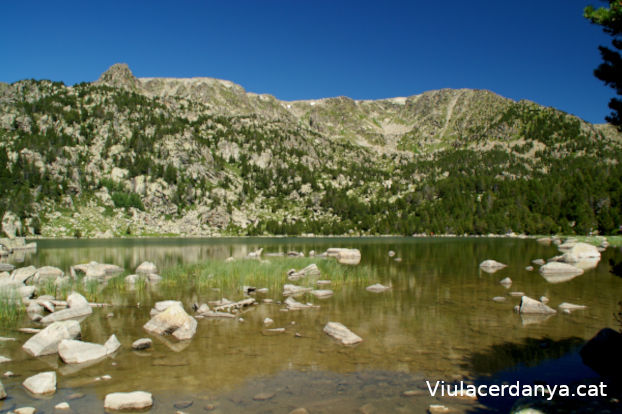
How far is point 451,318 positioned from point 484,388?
10021 mm

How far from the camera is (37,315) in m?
22.9

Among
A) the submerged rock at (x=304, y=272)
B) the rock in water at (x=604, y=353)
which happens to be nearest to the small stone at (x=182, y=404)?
the rock in water at (x=604, y=353)

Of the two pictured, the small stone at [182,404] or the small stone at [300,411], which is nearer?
the small stone at [300,411]

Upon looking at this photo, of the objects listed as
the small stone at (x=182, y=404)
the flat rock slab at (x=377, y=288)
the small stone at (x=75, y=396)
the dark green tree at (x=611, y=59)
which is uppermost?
the dark green tree at (x=611, y=59)

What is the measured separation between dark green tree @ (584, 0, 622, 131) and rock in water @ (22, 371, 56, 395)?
757 inches

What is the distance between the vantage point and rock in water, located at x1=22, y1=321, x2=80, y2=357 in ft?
52.7

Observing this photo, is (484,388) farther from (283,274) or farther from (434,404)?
(283,274)

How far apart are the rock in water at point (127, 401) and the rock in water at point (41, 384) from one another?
8.29 ft

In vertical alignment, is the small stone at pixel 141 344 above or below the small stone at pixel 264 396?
below

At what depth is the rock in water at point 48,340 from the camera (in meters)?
16.1

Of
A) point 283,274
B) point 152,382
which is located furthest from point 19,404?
point 283,274

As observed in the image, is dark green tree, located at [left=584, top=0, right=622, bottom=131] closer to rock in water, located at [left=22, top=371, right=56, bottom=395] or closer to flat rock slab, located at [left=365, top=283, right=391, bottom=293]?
rock in water, located at [left=22, top=371, right=56, bottom=395]

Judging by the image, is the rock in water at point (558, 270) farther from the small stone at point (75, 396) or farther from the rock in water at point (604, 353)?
the small stone at point (75, 396)

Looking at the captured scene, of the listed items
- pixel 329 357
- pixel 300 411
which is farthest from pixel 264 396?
pixel 329 357
